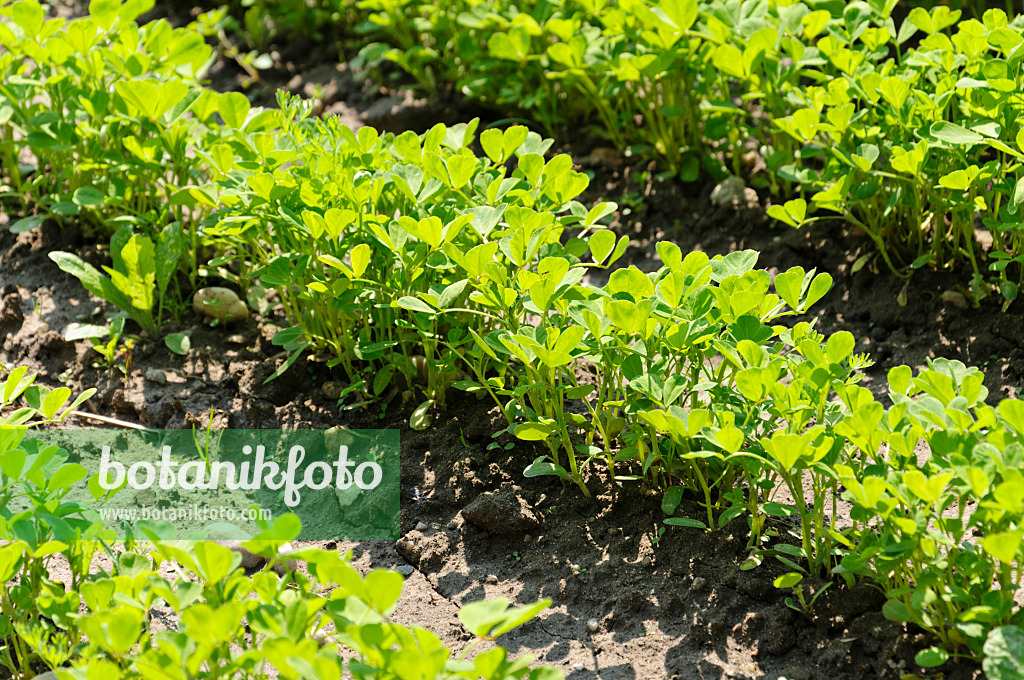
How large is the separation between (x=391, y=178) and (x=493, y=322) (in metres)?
0.45

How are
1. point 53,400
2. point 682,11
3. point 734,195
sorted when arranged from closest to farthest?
point 53,400
point 682,11
point 734,195

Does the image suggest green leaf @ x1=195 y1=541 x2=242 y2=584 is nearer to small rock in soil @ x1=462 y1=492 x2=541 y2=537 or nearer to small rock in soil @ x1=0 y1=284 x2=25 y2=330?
small rock in soil @ x1=462 y1=492 x2=541 y2=537

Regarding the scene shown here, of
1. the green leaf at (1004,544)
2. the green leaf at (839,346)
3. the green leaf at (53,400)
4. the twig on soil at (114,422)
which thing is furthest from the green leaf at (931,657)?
the twig on soil at (114,422)

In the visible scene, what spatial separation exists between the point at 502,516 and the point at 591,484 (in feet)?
0.79

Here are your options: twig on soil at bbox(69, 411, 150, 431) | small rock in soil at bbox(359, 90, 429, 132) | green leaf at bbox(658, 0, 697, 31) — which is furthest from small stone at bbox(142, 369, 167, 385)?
green leaf at bbox(658, 0, 697, 31)

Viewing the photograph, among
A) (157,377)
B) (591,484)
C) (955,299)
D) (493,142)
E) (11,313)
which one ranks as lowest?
(591,484)

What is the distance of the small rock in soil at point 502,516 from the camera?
213cm

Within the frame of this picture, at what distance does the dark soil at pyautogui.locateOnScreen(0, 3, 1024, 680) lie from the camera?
1859 millimetres

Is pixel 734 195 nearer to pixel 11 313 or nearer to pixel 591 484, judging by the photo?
pixel 591 484

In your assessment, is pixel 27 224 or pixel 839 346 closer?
pixel 839 346

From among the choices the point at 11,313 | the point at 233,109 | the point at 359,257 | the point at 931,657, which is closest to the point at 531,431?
the point at 359,257

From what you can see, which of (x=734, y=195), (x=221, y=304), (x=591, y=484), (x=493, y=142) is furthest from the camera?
(x=734, y=195)

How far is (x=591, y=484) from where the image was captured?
2229 millimetres

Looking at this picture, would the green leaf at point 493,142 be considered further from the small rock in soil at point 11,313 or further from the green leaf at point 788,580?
the small rock in soil at point 11,313
